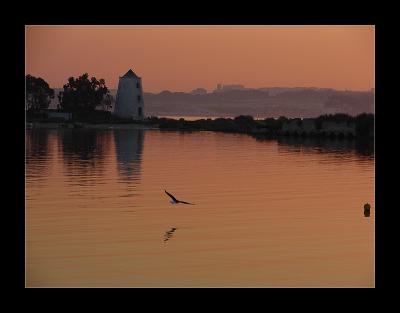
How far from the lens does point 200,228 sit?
20281 millimetres

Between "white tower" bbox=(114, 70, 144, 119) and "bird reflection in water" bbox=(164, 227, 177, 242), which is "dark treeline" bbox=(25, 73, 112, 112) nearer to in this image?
"white tower" bbox=(114, 70, 144, 119)

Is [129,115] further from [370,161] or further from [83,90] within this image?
[370,161]

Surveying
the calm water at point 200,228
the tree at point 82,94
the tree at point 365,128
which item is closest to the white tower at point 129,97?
the tree at point 82,94

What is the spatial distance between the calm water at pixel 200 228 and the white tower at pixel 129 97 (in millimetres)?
91868

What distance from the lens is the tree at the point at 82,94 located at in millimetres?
130500

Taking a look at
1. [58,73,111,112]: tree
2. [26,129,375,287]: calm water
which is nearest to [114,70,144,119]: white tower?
[58,73,111,112]: tree

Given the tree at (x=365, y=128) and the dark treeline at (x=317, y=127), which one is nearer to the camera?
the tree at (x=365, y=128)

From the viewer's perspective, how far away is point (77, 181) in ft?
106

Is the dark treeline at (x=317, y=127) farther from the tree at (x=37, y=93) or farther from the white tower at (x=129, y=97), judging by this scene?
the tree at (x=37, y=93)

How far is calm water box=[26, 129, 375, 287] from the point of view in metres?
15.1

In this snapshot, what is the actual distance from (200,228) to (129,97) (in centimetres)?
11086
